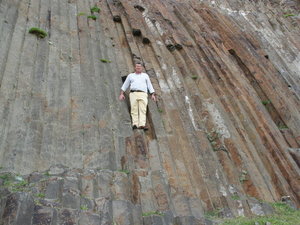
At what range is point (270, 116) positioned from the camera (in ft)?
48.6

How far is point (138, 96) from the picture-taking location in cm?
1042

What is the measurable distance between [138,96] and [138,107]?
1.16 ft

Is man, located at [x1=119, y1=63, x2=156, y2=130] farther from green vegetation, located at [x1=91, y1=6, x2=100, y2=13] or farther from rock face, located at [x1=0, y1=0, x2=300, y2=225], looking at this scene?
green vegetation, located at [x1=91, y1=6, x2=100, y2=13]

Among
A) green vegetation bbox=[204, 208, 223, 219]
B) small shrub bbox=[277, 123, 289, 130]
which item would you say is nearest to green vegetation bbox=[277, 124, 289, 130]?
small shrub bbox=[277, 123, 289, 130]

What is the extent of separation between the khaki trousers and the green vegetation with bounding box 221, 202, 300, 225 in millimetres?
3779

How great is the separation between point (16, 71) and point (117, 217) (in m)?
5.57

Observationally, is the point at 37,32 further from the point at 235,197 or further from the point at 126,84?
the point at 235,197

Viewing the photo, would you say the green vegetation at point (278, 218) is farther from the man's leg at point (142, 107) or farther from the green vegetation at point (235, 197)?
the man's leg at point (142, 107)

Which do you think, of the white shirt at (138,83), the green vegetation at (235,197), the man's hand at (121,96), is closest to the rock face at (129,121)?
the green vegetation at (235,197)

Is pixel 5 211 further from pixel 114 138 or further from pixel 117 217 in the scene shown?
pixel 114 138

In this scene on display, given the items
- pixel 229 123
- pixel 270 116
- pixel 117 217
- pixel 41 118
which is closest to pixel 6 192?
pixel 117 217

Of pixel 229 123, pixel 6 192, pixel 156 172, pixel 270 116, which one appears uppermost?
pixel 6 192

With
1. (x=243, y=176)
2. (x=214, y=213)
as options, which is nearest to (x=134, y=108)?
(x=243, y=176)

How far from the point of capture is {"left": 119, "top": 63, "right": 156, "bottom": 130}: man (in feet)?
32.8
